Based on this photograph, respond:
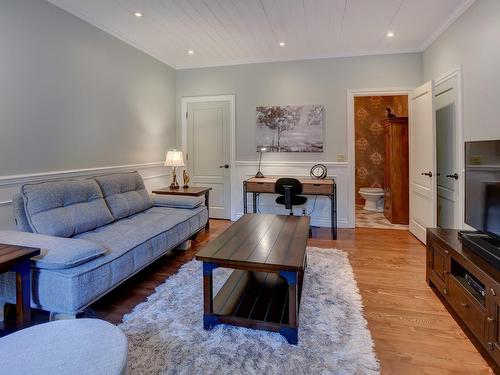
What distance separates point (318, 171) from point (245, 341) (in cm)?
323

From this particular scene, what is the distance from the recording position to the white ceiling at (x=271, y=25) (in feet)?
9.77

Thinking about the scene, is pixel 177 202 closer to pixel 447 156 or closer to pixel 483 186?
pixel 483 186

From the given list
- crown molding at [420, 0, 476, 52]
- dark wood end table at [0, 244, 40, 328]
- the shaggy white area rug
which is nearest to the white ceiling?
crown molding at [420, 0, 476, 52]

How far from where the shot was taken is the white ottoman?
1.03 metres

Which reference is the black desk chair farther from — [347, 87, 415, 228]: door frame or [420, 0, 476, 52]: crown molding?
[420, 0, 476, 52]: crown molding

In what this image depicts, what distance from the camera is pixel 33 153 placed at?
8.99ft

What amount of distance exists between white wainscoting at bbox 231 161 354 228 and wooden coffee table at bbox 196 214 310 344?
2.23 meters

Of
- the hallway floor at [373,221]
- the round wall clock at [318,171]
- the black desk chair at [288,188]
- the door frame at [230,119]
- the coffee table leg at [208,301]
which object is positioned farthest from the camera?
the door frame at [230,119]

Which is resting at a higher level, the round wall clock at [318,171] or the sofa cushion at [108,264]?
the round wall clock at [318,171]

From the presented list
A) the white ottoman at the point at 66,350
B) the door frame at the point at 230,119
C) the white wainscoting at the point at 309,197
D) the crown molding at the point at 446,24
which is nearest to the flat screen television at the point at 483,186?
the crown molding at the point at 446,24

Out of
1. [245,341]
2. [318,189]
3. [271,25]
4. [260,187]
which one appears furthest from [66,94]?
[318,189]

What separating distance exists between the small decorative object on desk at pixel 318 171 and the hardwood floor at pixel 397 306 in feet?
3.70

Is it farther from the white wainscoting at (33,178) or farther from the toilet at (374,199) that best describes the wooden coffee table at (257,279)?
the toilet at (374,199)

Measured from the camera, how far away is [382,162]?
6.57 metres
